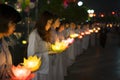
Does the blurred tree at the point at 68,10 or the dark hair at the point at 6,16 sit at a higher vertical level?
the blurred tree at the point at 68,10

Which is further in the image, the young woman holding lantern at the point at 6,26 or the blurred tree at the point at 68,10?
the blurred tree at the point at 68,10

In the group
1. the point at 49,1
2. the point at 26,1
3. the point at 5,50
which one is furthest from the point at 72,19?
the point at 5,50

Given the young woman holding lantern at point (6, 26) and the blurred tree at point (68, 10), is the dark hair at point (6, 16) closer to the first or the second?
the young woman holding lantern at point (6, 26)

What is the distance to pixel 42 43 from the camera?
7137mm

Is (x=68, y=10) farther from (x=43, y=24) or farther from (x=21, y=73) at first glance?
(x=21, y=73)

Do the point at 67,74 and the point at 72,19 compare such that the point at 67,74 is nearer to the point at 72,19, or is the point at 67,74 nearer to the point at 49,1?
the point at 49,1

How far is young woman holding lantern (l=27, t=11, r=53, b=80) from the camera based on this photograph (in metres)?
6.89

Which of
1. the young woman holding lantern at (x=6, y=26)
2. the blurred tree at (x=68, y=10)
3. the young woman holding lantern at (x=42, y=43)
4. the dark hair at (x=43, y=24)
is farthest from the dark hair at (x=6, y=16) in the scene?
the blurred tree at (x=68, y=10)

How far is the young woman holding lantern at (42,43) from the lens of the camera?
689 cm

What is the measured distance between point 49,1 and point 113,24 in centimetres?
4187

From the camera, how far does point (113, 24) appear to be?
2141 inches

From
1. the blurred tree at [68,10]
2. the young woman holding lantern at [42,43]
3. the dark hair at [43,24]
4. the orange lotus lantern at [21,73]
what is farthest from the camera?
the blurred tree at [68,10]

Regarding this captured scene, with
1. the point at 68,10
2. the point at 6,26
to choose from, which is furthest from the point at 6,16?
the point at 68,10

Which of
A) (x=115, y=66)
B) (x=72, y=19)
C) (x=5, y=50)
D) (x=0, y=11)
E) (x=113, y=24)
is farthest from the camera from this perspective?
(x=113, y=24)
